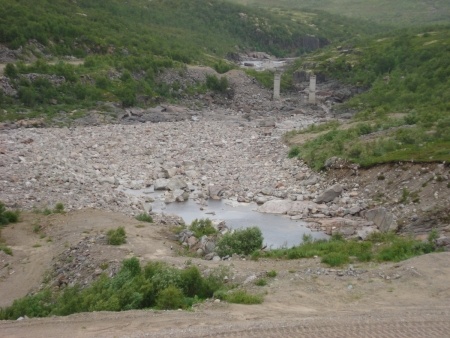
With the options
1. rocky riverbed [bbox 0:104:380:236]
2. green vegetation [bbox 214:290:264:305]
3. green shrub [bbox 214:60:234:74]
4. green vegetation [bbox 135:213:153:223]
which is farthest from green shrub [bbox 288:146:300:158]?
green shrub [bbox 214:60:234:74]

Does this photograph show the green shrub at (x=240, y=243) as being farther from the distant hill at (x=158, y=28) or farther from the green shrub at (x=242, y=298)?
the distant hill at (x=158, y=28)

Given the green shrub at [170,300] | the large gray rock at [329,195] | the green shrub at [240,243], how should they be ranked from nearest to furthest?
1. the green shrub at [170,300]
2. the green shrub at [240,243]
3. the large gray rock at [329,195]

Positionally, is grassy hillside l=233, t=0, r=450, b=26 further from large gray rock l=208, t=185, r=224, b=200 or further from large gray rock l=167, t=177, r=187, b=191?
large gray rock l=208, t=185, r=224, b=200

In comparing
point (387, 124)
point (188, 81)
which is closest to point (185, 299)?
point (387, 124)

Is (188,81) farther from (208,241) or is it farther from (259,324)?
(259,324)

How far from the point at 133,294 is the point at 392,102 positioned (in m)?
39.4

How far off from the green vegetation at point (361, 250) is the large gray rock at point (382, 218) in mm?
1952

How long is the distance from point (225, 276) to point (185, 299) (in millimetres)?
2119

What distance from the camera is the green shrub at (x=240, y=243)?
20.4 meters

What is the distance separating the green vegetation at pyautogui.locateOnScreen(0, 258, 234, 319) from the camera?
14.8 m

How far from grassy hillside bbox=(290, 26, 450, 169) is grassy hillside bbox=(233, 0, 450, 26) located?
247 ft

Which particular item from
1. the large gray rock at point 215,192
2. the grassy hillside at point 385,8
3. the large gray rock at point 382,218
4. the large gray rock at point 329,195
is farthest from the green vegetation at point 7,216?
the grassy hillside at point 385,8

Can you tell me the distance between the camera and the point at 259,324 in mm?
12703

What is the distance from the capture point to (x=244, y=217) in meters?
27.3
